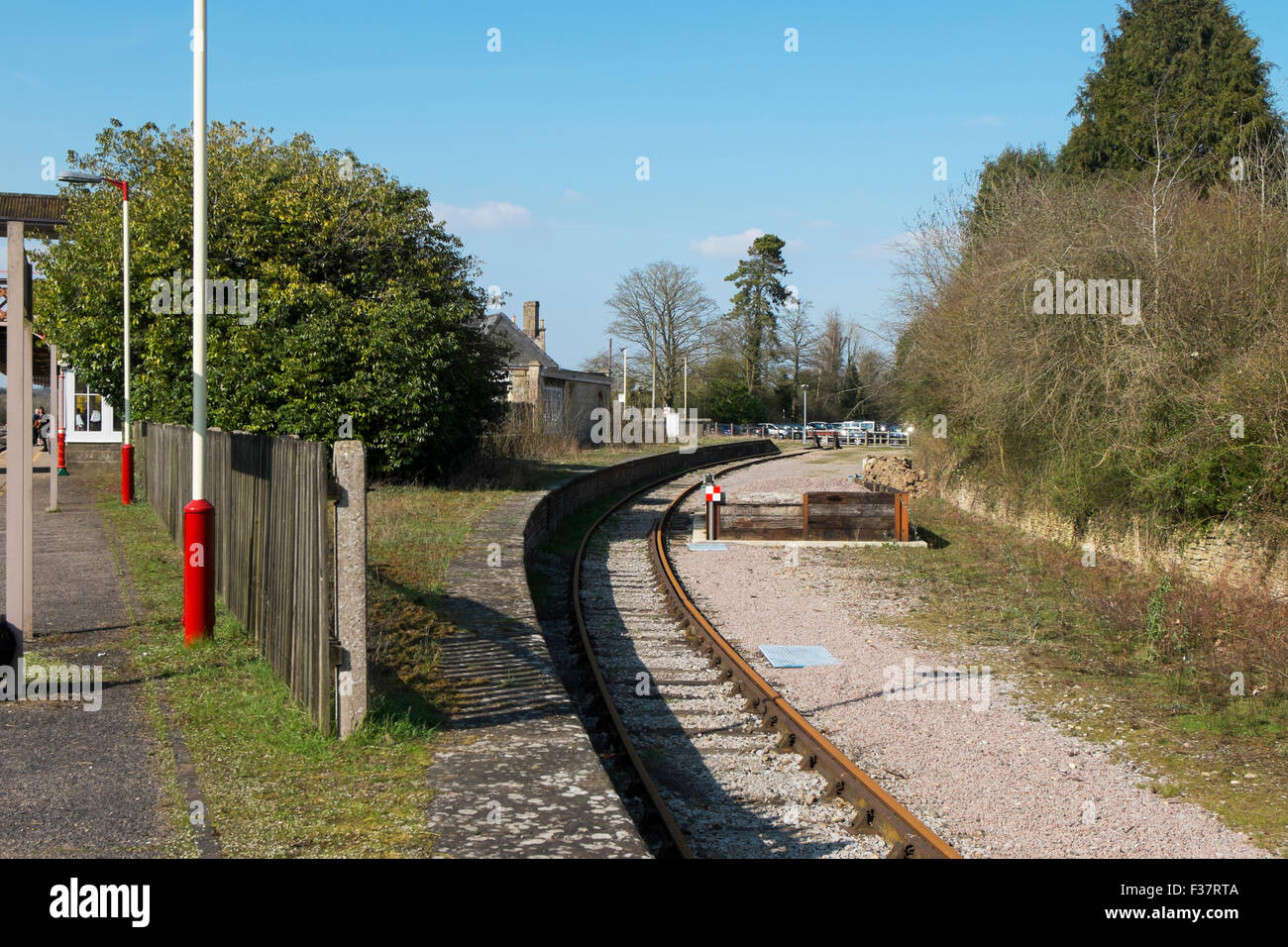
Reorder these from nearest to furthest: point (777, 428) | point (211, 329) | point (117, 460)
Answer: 1. point (211, 329)
2. point (117, 460)
3. point (777, 428)

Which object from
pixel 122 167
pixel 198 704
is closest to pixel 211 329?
pixel 122 167

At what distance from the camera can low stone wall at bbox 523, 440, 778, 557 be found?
66.4 feet

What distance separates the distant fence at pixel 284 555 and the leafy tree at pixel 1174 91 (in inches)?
984

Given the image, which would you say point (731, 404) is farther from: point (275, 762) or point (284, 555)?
point (275, 762)

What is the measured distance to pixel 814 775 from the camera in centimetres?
726

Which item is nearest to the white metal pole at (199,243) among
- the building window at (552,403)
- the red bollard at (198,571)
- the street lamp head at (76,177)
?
the red bollard at (198,571)

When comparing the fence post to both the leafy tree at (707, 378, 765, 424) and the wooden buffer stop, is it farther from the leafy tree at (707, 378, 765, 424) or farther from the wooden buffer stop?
the leafy tree at (707, 378, 765, 424)

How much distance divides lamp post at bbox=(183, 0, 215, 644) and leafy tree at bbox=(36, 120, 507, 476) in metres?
11.7

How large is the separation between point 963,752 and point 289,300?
55.1ft

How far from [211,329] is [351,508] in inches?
660

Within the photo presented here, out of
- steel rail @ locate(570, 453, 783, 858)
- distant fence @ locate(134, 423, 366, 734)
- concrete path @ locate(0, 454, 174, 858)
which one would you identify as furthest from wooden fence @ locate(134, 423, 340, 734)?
steel rail @ locate(570, 453, 783, 858)

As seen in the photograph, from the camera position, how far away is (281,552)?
722 centimetres

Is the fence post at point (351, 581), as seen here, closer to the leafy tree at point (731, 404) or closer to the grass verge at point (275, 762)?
the grass verge at point (275, 762)
